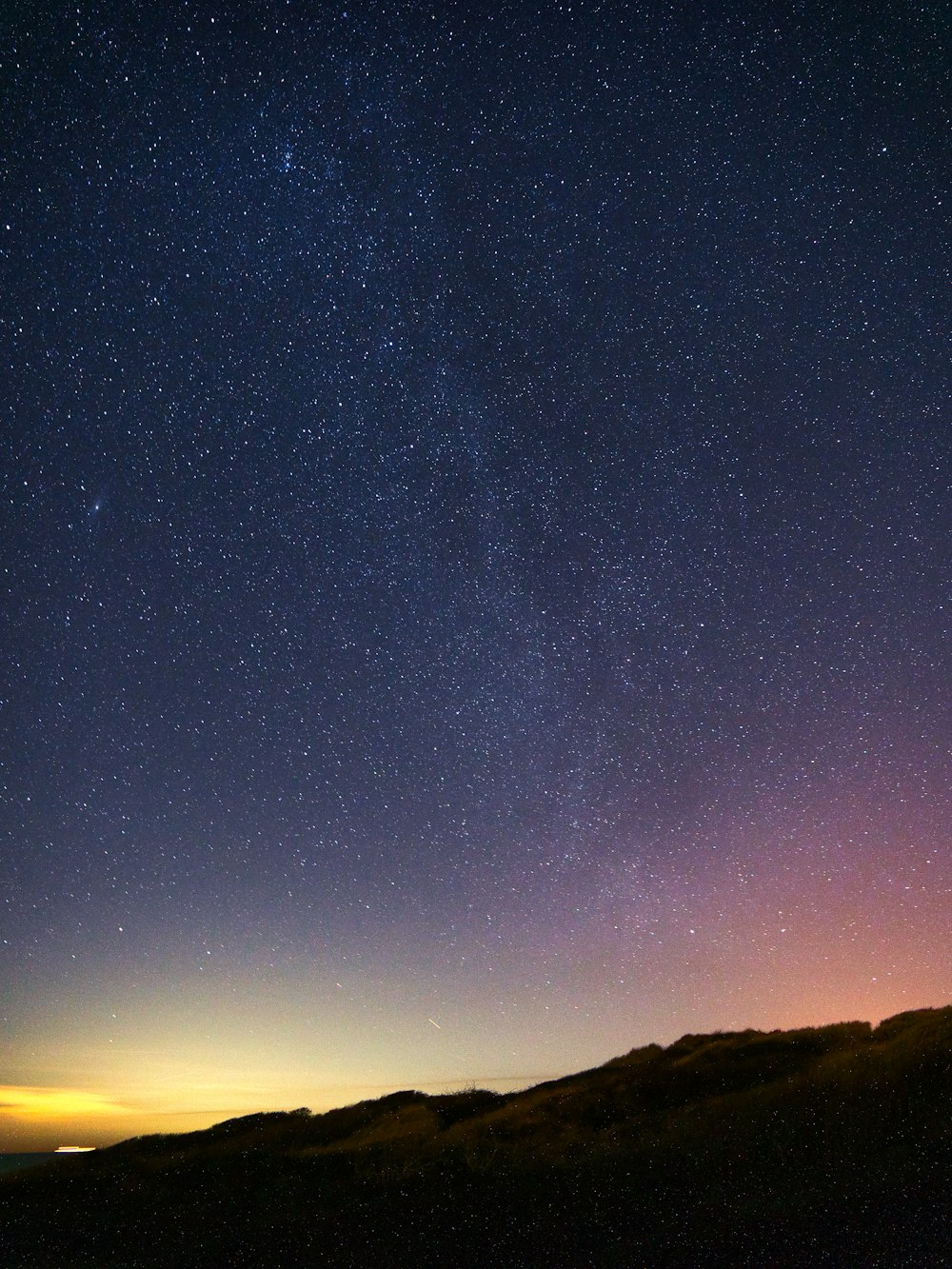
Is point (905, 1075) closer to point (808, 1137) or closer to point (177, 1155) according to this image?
point (808, 1137)

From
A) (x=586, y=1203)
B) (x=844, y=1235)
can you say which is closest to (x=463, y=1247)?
(x=586, y=1203)

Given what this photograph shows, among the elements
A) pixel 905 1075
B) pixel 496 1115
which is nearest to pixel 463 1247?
pixel 905 1075

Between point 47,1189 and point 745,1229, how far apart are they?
16.3 meters

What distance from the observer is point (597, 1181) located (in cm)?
1370

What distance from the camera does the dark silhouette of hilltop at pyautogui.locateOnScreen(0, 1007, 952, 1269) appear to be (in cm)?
Result: 1027

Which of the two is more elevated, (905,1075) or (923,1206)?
(905,1075)

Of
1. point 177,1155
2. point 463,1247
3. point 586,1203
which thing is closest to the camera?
point 463,1247

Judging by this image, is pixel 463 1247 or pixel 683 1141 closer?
pixel 463 1247

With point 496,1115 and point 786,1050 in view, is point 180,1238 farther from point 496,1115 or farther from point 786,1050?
point 786,1050

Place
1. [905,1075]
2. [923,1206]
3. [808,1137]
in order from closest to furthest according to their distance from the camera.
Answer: [923,1206]
[808,1137]
[905,1075]

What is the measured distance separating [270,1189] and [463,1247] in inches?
257

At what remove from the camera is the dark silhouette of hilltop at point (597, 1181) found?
10273mm

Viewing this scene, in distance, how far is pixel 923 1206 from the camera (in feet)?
33.6

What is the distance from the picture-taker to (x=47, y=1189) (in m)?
20.0
